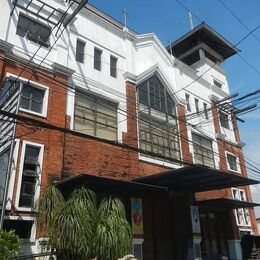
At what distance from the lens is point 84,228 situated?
11242 mm

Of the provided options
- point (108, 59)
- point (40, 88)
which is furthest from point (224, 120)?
point (40, 88)

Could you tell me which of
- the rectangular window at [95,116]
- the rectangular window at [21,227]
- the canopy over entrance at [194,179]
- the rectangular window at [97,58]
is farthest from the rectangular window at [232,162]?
the rectangular window at [21,227]

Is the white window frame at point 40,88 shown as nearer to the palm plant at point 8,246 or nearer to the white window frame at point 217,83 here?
the palm plant at point 8,246

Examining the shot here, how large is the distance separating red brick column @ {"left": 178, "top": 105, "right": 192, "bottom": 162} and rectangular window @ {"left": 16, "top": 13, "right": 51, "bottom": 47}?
10.2m

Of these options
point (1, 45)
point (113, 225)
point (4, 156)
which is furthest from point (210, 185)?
point (1, 45)

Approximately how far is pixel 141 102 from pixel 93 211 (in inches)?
411

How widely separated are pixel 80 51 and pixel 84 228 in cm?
1127

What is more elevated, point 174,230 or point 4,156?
point 4,156

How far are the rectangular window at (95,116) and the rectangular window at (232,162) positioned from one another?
12.3m

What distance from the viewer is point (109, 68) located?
20297mm

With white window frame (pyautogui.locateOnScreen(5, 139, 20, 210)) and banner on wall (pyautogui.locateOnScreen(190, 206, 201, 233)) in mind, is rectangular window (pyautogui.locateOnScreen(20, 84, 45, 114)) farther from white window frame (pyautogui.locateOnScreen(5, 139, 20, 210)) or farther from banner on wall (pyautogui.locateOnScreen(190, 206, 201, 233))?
banner on wall (pyautogui.locateOnScreen(190, 206, 201, 233))

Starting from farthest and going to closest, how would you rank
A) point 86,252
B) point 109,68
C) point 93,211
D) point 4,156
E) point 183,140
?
point 183,140, point 109,68, point 4,156, point 93,211, point 86,252

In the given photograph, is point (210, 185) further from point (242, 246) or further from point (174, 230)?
point (242, 246)

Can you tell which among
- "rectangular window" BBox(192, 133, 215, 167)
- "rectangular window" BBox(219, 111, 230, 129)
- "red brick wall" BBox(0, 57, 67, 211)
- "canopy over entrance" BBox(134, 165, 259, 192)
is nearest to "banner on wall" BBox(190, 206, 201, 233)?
"canopy over entrance" BBox(134, 165, 259, 192)
